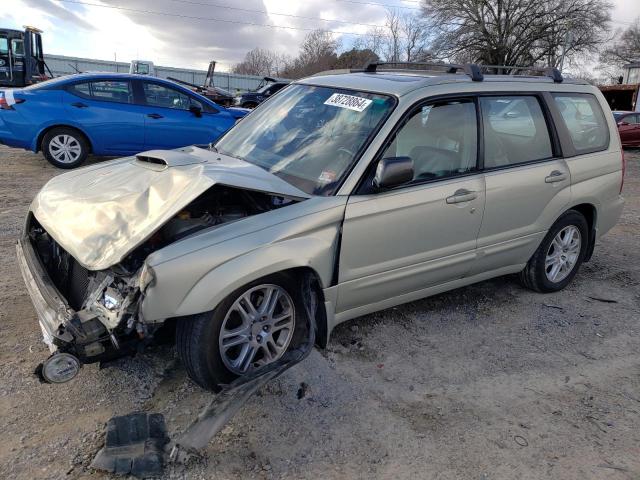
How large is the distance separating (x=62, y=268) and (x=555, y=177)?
3.66m

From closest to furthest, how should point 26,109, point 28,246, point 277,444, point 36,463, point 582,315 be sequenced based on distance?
point 36,463, point 277,444, point 28,246, point 582,315, point 26,109

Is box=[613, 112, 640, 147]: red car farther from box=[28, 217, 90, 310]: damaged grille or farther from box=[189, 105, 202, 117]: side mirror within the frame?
box=[28, 217, 90, 310]: damaged grille

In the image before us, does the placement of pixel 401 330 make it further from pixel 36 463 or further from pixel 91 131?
pixel 91 131

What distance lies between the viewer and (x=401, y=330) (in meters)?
3.95

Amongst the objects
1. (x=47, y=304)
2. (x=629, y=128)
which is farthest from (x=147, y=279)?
(x=629, y=128)

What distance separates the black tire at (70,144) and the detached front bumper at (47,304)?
586cm

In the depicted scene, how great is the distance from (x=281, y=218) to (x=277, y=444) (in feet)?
3.89

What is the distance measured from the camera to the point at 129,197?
10.2 feet

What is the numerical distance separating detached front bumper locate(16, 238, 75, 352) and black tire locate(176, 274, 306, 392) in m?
0.55

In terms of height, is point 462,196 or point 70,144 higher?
point 462,196

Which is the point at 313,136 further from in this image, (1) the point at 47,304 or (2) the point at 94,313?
(1) the point at 47,304

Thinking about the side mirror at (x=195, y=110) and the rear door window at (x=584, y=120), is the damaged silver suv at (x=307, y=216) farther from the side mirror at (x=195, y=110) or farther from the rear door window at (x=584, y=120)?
the side mirror at (x=195, y=110)

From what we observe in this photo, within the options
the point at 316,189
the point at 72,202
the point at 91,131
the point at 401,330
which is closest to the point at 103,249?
the point at 72,202

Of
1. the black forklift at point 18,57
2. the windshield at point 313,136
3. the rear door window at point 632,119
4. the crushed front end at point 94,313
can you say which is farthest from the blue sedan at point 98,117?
the rear door window at point 632,119
